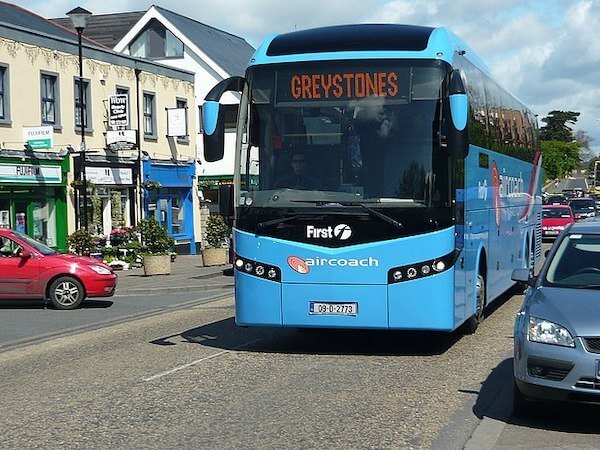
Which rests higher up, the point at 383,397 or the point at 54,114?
the point at 54,114

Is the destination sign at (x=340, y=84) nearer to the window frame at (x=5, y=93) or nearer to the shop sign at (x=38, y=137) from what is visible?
the shop sign at (x=38, y=137)

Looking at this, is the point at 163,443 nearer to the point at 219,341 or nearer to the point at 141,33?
the point at 219,341

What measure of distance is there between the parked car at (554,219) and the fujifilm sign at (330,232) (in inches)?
1265

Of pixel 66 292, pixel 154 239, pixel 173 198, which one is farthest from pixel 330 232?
pixel 173 198

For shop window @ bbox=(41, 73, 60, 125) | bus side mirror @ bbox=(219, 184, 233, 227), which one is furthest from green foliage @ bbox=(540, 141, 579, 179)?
bus side mirror @ bbox=(219, 184, 233, 227)

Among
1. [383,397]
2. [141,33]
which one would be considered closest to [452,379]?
[383,397]

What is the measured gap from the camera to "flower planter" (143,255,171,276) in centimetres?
2669

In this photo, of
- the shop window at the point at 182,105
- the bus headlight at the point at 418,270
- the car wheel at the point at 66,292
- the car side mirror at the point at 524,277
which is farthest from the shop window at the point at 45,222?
the car side mirror at the point at 524,277

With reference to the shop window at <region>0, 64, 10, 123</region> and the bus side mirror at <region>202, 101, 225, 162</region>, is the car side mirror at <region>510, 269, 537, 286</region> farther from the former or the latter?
the shop window at <region>0, 64, 10, 123</region>

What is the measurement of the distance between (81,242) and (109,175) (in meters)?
5.04

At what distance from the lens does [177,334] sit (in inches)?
543

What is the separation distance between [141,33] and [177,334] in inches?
1464

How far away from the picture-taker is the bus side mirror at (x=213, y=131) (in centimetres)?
1080

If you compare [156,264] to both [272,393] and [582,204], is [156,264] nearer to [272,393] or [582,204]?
[272,393]
